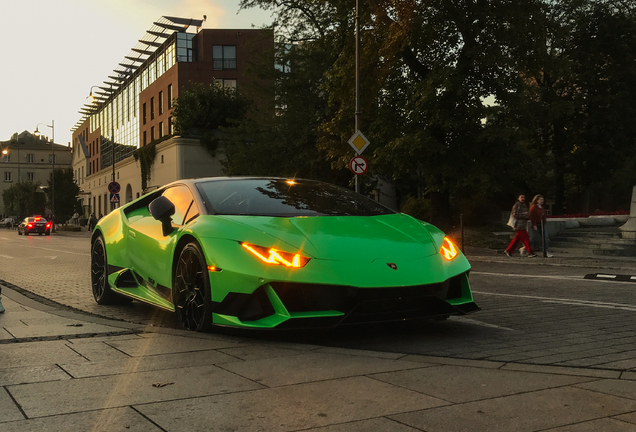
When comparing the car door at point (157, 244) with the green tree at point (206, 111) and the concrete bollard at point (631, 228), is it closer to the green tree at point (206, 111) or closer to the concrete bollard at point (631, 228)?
the concrete bollard at point (631, 228)

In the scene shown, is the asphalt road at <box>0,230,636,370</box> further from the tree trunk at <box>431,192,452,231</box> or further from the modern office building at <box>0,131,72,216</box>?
the modern office building at <box>0,131,72,216</box>

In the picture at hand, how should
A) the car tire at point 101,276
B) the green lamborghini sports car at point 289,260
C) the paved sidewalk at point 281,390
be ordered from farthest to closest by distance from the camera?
the car tire at point 101,276, the green lamborghini sports car at point 289,260, the paved sidewalk at point 281,390

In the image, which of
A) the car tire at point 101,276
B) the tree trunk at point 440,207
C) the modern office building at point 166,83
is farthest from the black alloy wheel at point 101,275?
the modern office building at point 166,83

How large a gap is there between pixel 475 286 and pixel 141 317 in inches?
191

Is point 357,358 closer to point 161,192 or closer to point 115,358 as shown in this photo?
point 115,358

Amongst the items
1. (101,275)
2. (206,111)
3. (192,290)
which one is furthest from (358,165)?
(206,111)

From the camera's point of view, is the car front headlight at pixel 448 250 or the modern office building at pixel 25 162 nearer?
the car front headlight at pixel 448 250

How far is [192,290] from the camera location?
5734 millimetres

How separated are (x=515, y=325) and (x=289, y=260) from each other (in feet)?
7.36

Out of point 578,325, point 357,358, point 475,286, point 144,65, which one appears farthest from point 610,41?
point 144,65

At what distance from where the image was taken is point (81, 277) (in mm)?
11922

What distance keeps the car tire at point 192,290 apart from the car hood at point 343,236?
0.38 m

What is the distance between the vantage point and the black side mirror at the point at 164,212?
621cm

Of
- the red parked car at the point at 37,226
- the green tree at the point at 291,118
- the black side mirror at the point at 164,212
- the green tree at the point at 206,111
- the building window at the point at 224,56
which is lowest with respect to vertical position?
the red parked car at the point at 37,226
